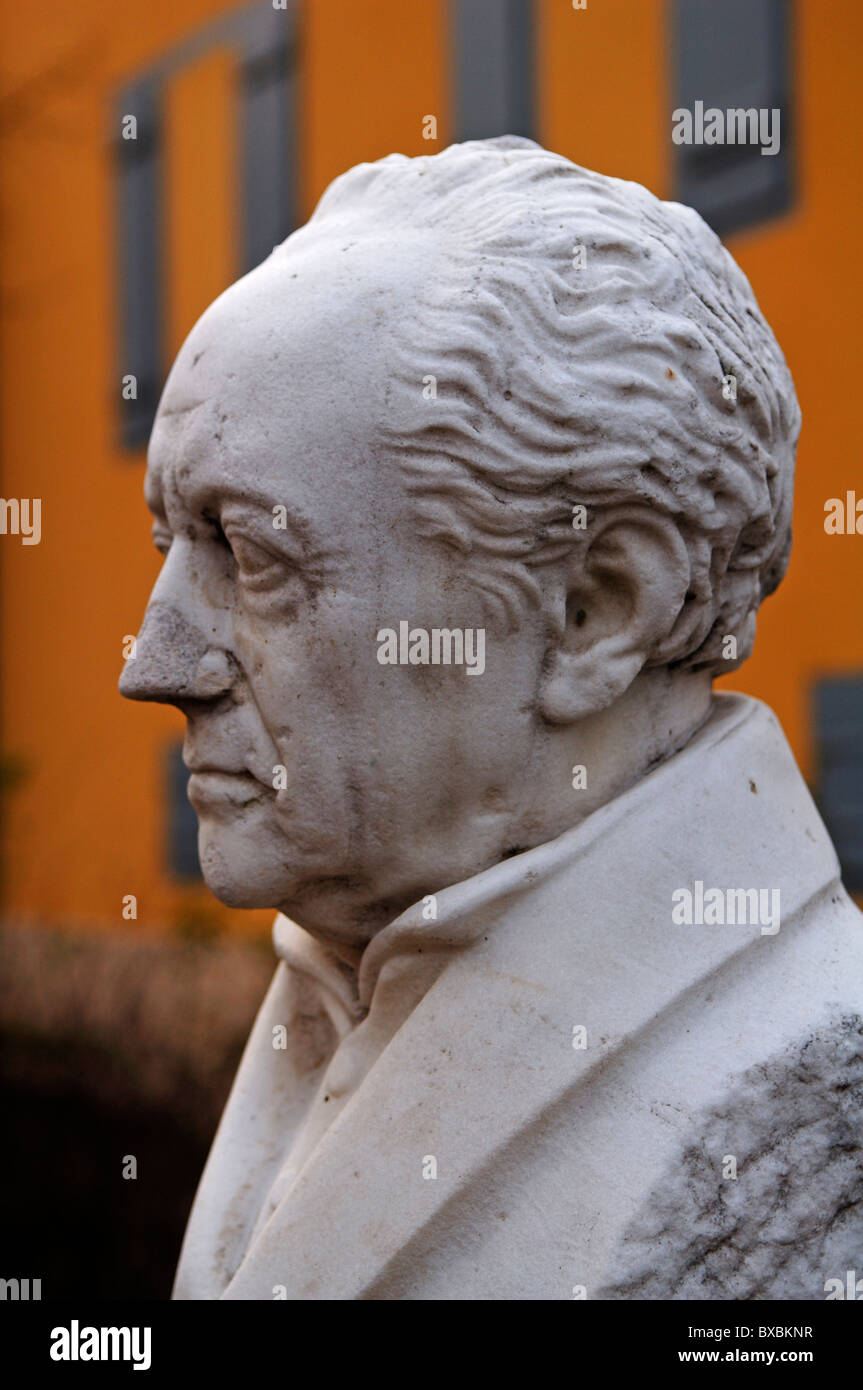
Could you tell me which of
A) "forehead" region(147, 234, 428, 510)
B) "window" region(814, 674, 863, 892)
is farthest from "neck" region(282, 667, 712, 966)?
"window" region(814, 674, 863, 892)

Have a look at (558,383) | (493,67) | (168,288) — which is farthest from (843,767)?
(168,288)

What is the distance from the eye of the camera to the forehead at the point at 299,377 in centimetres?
197

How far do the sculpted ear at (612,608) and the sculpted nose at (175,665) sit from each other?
0.46 m

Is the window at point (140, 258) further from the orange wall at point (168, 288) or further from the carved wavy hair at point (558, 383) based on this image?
the carved wavy hair at point (558, 383)

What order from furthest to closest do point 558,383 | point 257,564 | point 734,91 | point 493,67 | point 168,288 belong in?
point 168,288 < point 493,67 < point 734,91 < point 257,564 < point 558,383

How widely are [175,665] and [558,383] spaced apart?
2.18ft

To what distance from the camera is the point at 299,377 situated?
6.56 ft

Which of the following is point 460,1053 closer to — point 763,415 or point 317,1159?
point 317,1159

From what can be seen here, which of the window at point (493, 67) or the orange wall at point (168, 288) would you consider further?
the window at point (493, 67)

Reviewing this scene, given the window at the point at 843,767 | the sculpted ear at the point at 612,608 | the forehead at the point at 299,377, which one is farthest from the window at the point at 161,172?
the sculpted ear at the point at 612,608

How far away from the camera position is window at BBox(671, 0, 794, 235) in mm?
4730

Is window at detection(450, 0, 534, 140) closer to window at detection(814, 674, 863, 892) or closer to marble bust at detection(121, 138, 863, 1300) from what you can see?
window at detection(814, 674, 863, 892)

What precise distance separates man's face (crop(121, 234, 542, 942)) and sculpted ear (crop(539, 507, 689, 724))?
41 millimetres

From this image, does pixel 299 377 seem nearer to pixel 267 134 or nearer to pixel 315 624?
pixel 315 624
